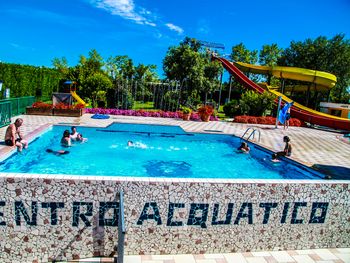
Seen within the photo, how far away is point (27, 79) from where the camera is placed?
72.4 ft

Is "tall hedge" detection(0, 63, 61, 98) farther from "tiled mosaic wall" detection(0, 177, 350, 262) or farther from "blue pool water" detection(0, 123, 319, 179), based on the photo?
"tiled mosaic wall" detection(0, 177, 350, 262)

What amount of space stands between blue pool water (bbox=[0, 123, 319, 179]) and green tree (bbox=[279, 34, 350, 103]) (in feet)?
106

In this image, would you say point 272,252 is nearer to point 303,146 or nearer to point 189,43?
point 303,146

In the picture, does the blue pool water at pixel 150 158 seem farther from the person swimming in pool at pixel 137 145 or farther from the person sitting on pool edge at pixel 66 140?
the person sitting on pool edge at pixel 66 140

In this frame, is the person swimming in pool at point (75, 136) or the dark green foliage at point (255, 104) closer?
the person swimming in pool at point (75, 136)

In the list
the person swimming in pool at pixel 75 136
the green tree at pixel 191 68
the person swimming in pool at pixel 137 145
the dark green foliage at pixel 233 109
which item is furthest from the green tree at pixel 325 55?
the person swimming in pool at pixel 75 136

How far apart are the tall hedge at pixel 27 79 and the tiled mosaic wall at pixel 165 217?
60.0 feet

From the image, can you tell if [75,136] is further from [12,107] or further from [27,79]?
[27,79]

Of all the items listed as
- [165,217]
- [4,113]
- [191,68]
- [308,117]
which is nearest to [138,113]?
[191,68]

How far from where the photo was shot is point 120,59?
48.5 meters

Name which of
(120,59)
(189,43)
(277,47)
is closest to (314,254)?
(189,43)

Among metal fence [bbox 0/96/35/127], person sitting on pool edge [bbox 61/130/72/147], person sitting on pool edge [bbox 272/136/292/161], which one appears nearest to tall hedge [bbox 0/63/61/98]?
metal fence [bbox 0/96/35/127]

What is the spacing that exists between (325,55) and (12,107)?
40607 mm

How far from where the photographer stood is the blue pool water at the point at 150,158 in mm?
10570
